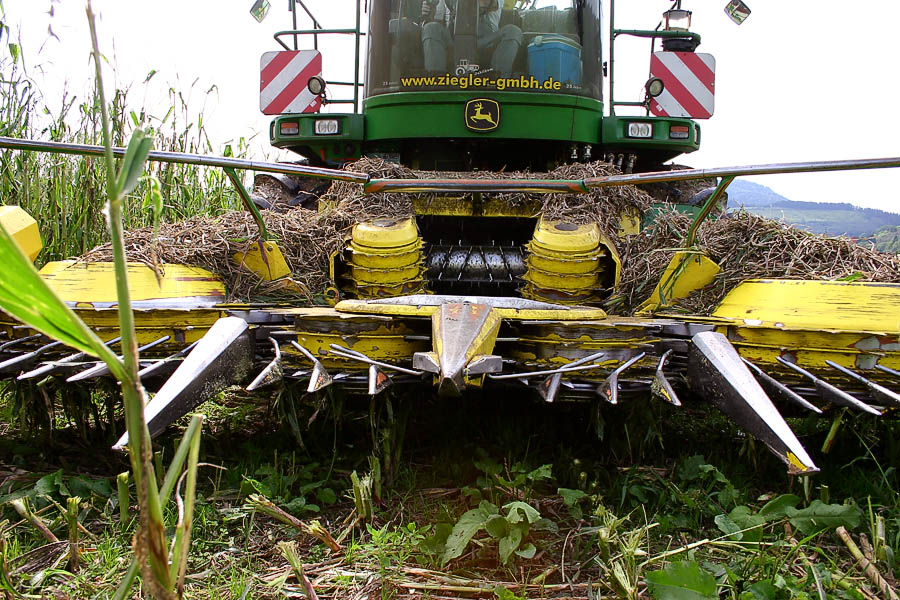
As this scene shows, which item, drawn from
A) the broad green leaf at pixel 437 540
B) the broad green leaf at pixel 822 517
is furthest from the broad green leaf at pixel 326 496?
the broad green leaf at pixel 822 517

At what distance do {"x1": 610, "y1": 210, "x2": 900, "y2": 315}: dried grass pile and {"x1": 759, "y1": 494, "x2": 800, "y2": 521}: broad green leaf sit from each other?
0.92 meters

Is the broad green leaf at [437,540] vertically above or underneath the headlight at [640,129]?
underneath

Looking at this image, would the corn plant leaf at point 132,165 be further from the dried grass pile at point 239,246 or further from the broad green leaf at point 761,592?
the dried grass pile at point 239,246

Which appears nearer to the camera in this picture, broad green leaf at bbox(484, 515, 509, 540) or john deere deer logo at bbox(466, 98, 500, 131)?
broad green leaf at bbox(484, 515, 509, 540)

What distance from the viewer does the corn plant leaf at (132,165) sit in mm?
773

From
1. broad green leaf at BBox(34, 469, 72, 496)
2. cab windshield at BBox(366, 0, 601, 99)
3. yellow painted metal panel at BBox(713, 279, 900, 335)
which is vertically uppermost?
cab windshield at BBox(366, 0, 601, 99)

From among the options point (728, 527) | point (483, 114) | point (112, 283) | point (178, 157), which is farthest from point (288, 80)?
point (728, 527)

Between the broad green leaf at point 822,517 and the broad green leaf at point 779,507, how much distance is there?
15 mm

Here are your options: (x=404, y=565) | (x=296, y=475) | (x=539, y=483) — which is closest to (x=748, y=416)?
(x=539, y=483)

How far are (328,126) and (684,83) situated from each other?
7.23 ft

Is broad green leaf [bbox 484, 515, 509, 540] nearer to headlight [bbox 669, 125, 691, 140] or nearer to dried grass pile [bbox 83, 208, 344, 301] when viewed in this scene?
dried grass pile [bbox 83, 208, 344, 301]

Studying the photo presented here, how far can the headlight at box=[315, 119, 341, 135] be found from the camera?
425 cm

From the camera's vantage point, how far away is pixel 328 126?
14.0ft

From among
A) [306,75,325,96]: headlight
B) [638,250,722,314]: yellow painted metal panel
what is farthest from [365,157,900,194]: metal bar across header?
[306,75,325,96]: headlight
